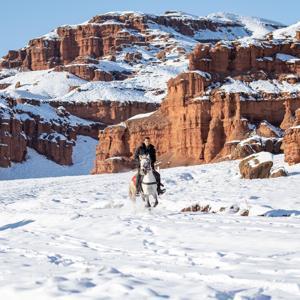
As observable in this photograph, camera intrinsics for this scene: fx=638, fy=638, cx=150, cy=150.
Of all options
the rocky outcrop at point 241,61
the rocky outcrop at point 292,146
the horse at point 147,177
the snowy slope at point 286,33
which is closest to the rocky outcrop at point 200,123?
the rocky outcrop at point 241,61

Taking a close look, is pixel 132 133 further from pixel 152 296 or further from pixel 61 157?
pixel 152 296

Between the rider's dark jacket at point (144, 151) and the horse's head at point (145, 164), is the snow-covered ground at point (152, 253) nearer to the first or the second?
the horse's head at point (145, 164)

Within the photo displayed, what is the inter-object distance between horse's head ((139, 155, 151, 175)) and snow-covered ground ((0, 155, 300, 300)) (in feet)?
3.96

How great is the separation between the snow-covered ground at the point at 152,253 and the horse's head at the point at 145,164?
47.5 inches

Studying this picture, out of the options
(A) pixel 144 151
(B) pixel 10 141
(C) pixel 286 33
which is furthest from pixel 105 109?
(A) pixel 144 151

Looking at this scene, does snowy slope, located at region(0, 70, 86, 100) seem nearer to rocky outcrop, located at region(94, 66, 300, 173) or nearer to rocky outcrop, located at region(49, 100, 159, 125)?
rocky outcrop, located at region(49, 100, 159, 125)

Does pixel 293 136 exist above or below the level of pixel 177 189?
above

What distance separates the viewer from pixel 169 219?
52.4ft

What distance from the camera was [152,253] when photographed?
36.0 feet

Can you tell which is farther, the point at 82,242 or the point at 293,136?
the point at 293,136

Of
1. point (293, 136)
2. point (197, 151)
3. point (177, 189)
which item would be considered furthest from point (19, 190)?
point (197, 151)

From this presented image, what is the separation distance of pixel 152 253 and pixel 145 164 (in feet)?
23.8

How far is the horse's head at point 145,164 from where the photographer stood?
18.1m

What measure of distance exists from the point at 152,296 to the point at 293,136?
103ft
